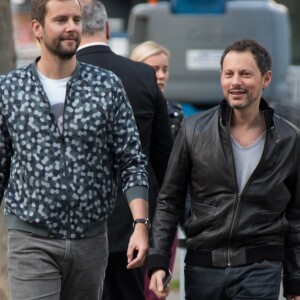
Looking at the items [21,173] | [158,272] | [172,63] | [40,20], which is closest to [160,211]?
[158,272]

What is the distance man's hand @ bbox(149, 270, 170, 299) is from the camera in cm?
498

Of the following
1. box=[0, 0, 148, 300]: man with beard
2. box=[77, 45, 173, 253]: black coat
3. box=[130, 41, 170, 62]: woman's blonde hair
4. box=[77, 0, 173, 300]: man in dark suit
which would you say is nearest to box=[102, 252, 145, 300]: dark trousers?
box=[77, 0, 173, 300]: man in dark suit

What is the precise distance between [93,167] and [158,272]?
51 cm

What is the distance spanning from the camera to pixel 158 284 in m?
5.00

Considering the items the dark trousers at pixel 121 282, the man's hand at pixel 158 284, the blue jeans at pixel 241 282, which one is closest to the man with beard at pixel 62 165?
the man's hand at pixel 158 284

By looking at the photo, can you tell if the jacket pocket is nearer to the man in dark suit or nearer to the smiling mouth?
the smiling mouth

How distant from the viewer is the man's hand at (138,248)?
16.3 feet

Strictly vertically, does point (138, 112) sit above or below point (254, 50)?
below

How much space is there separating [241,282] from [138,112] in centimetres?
142

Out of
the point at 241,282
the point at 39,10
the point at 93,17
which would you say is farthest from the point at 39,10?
the point at 241,282

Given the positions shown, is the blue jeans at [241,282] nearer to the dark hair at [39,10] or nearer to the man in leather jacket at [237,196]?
the man in leather jacket at [237,196]

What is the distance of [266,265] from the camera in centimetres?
502

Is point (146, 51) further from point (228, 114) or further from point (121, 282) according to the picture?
point (228, 114)

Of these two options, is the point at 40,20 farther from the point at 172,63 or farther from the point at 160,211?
the point at 172,63
